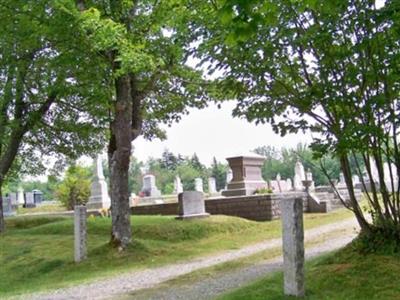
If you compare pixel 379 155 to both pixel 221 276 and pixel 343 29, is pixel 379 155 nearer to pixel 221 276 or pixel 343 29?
pixel 343 29

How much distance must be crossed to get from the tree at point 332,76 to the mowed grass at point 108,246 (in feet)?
17.4

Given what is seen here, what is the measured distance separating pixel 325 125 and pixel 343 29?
136 cm

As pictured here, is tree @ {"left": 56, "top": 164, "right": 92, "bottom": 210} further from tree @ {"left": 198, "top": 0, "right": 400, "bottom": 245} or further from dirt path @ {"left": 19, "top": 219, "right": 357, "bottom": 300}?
tree @ {"left": 198, "top": 0, "right": 400, "bottom": 245}

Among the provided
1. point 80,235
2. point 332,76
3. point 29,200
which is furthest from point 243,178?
point 29,200

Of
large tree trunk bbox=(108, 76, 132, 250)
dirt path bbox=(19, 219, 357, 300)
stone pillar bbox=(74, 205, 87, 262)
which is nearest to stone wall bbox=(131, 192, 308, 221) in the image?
dirt path bbox=(19, 219, 357, 300)

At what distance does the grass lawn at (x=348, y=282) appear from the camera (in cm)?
658

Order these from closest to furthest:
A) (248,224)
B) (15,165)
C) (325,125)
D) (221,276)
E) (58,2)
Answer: (325,125)
(221,276)
(58,2)
(248,224)
(15,165)

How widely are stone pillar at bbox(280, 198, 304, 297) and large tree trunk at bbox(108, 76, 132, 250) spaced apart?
6.99 meters

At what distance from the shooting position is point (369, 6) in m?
7.12

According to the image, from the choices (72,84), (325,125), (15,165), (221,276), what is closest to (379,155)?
(325,125)

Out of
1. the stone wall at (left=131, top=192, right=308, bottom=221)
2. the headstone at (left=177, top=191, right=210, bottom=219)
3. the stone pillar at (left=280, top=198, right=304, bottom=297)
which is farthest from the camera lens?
the stone wall at (left=131, top=192, right=308, bottom=221)

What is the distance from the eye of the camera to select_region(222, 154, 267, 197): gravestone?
2361 centimetres

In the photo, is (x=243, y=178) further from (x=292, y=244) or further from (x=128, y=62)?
(x=292, y=244)

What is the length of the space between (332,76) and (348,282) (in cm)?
Answer: 281
